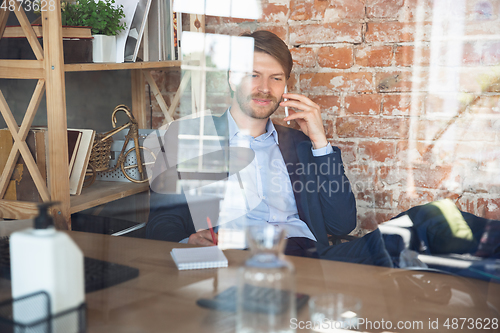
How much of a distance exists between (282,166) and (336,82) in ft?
1.07

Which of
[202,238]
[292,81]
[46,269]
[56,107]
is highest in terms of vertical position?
[292,81]

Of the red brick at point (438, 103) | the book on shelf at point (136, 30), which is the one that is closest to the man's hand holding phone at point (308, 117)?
the red brick at point (438, 103)

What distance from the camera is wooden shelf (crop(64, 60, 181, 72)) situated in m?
1.30

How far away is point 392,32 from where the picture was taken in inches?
51.7

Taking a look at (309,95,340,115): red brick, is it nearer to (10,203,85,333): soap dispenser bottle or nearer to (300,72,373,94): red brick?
(300,72,373,94): red brick

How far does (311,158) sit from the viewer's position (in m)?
1.44

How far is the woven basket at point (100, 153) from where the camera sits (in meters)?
1.47

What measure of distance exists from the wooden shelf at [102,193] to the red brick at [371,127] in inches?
29.2

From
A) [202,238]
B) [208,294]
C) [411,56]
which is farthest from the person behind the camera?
[411,56]

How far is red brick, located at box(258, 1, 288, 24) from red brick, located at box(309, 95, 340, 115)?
28 cm

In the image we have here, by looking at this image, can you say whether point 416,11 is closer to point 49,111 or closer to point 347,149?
point 347,149

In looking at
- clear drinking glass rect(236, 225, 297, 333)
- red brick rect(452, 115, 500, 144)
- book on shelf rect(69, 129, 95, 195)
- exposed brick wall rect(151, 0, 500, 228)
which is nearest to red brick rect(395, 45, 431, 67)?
exposed brick wall rect(151, 0, 500, 228)

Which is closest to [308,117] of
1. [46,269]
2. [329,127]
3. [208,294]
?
[329,127]

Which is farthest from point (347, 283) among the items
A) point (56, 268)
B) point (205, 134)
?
point (205, 134)
